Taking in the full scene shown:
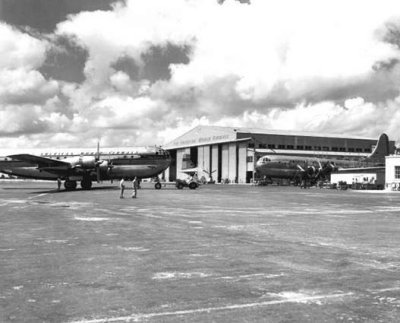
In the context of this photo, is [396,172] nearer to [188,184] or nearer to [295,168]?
[295,168]

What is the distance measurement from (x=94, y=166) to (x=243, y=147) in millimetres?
69950

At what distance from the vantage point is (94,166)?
49031mm

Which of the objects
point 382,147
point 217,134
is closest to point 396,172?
point 382,147

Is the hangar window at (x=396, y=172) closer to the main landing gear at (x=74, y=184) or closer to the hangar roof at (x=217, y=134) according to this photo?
the main landing gear at (x=74, y=184)

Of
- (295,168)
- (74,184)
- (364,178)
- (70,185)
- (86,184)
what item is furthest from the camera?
(295,168)

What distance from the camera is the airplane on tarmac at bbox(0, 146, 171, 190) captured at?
4884cm

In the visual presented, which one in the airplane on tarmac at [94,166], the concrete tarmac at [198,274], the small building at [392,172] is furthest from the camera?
the small building at [392,172]

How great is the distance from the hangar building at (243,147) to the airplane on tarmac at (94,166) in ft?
190

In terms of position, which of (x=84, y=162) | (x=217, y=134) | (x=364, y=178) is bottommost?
(x=364, y=178)

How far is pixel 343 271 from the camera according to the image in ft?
29.5

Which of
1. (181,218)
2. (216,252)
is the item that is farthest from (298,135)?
(216,252)

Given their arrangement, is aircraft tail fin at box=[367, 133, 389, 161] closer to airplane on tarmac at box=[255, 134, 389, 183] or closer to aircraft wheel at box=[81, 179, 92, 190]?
airplane on tarmac at box=[255, 134, 389, 183]

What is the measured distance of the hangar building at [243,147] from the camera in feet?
377

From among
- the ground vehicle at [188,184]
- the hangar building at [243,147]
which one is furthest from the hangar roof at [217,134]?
the ground vehicle at [188,184]
